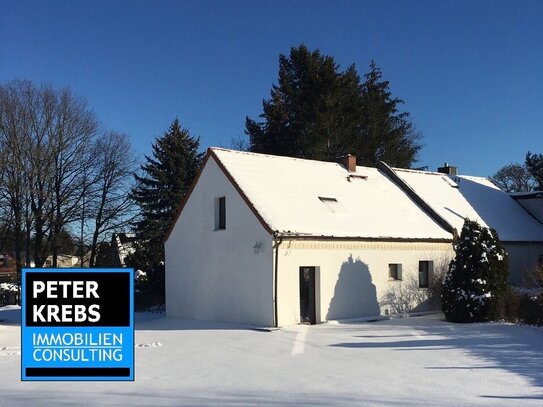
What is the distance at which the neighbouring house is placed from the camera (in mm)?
20719

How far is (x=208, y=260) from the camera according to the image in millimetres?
23266

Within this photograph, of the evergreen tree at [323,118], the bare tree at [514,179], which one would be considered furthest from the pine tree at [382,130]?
the bare tree at [514,179]

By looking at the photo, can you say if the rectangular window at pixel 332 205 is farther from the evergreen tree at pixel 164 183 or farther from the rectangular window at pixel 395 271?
the evergreen tree at pixel 164 183

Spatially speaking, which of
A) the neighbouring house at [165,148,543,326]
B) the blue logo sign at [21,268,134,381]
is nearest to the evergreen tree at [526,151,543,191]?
the neighbouring house at [165,148,543,326]

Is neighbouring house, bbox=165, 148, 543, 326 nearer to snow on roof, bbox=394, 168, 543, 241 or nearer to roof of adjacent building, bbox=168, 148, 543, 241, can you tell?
roof of adjacent building, bbox=168, 148, 543, 241

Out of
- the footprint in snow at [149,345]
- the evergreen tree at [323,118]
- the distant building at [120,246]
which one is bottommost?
the footprint in snow at [149,345]

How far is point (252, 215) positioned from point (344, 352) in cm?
758

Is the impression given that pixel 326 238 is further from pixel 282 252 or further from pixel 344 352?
pixel 344 352

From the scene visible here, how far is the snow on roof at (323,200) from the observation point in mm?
21594

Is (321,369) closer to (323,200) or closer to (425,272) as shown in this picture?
(323,200)

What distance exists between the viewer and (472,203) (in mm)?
30156

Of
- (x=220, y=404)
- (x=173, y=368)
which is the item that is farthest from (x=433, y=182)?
(x=220, y=404)

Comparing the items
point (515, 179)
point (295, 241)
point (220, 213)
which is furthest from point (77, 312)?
point (515, 179)

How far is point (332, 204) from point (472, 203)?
32.2 ft
